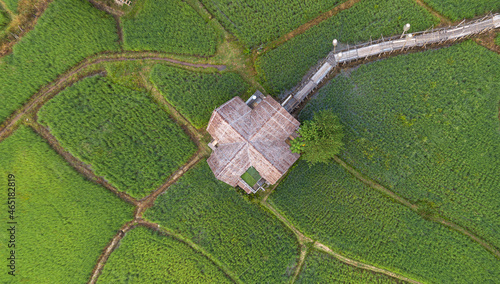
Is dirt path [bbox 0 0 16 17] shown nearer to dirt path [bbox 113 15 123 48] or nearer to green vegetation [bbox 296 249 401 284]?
dirt path [bbox 113 15 123 48]

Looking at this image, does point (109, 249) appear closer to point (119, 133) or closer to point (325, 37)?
point (119, 133)

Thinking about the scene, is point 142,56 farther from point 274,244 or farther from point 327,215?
point 327,215

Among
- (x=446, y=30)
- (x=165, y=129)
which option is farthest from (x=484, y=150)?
(x=165, y=129)

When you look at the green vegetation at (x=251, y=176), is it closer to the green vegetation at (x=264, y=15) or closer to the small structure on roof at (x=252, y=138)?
the small structure on roof at (x=252, y=138)

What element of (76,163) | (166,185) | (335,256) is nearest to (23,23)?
(76,163)

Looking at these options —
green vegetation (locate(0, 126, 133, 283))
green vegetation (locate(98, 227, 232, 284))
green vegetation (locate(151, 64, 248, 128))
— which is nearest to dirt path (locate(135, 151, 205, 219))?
green vegetation (locate(98, 227, 232, 284))

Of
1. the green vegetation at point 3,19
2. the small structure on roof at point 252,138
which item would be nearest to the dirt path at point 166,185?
the small structure on roof at point 252,138
